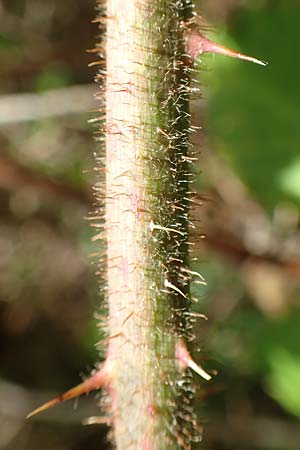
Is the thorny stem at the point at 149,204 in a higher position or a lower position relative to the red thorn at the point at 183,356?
higher

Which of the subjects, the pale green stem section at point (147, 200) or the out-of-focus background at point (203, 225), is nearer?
the pale green stem section at point (147, 200)

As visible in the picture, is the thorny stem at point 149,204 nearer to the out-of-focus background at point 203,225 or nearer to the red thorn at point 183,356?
the red thorn at point 183,356

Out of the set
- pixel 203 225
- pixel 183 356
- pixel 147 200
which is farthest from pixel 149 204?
pixel 203 225

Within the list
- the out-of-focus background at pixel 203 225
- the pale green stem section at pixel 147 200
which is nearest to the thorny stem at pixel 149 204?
the pale green stem section at pixel 147 200

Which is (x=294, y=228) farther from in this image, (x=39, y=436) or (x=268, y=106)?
(x=39, y=436)

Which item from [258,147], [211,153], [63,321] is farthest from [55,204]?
[258,147]
